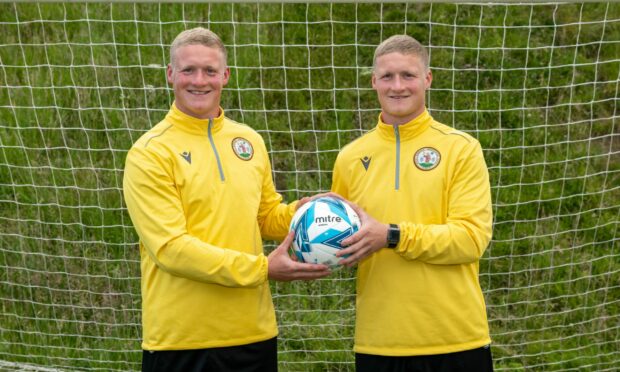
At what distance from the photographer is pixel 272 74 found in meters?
6.95

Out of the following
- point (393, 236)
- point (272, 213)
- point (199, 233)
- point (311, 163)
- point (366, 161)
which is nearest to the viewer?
point (393, 236)

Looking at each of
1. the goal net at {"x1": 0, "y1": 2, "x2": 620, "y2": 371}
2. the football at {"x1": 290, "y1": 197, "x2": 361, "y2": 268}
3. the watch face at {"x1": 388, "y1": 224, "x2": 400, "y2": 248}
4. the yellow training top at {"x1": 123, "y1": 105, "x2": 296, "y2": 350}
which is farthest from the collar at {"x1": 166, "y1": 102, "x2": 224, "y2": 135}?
the goal net at {"x1": 0, "y1": 2, "x2": 620, "y2": 371}

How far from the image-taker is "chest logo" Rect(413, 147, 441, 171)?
3621 millimetres

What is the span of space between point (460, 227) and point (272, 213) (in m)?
0.87

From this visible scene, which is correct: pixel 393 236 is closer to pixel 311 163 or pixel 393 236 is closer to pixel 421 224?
pixel 421 224

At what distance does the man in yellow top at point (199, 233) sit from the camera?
3527 millimetres

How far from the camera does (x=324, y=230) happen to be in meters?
3.49

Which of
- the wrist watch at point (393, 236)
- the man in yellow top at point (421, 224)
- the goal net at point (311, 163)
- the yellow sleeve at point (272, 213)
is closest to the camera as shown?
the wrist watch at point (393, 236)

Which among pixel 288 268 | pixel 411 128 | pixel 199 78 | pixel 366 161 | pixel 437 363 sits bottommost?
pixel 437 363

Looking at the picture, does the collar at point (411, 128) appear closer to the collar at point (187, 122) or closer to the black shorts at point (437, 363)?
the collar at point (187, 122)

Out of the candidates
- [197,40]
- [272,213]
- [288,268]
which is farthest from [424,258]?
[197,40]

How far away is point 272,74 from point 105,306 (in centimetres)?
211

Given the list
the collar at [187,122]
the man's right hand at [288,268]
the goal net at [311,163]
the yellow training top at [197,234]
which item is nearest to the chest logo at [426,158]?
the man's right hand at [288,268]

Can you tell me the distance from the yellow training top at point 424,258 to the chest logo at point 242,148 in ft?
1.58
